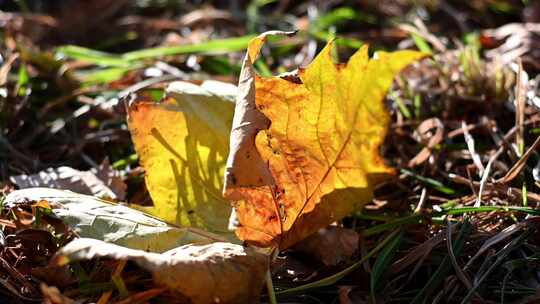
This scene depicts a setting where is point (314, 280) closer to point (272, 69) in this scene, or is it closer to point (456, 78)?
point (456, 78)

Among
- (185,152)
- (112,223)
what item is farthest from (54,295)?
(185,152)

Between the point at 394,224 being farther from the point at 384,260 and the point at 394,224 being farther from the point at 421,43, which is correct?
the point at 421,43

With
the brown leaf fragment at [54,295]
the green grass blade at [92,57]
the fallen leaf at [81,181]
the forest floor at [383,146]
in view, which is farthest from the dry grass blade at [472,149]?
the green grass blade at [92,57]

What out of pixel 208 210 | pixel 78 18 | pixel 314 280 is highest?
pixel 78 18

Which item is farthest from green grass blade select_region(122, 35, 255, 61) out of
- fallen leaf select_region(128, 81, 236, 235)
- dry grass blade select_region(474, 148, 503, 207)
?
dry grass blade select_region(474, 148, 503, 207)

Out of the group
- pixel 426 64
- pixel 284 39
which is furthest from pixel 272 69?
pixel 426 64

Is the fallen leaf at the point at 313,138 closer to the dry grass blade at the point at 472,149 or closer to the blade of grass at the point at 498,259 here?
the blade of grass at the point at 498,259

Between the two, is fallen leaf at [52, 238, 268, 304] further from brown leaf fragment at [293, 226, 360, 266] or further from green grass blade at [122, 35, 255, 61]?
green grass blade at [122, 35, 255, 61]
